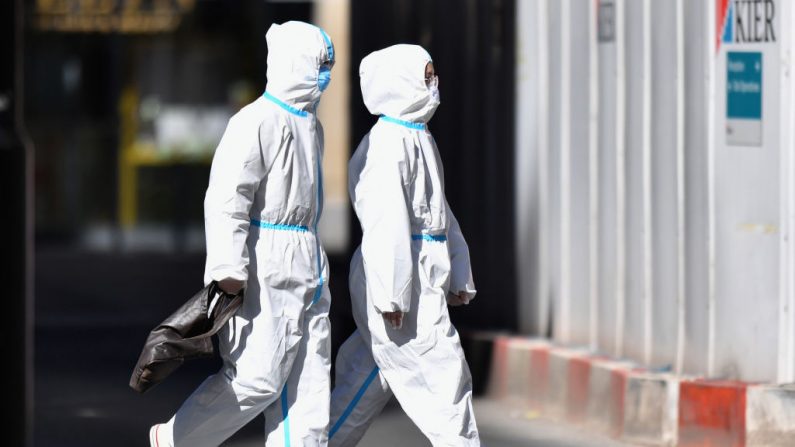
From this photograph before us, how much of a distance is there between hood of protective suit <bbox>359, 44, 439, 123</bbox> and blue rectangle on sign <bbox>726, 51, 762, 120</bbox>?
4.59ft

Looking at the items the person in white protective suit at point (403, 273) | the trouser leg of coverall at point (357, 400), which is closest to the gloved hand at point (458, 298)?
the person in white protective suit at point (403, 273)

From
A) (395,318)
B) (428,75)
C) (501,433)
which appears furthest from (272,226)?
(501,433)

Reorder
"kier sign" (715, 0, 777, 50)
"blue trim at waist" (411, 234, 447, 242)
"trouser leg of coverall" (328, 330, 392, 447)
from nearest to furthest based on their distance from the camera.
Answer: "blue trim at waist" (411, 234, 447, 242)
"trouser leg of coverall" (328, 330, 392, 447)
"kier sign" (715, 0, 777, 50)

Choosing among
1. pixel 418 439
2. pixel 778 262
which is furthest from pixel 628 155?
pixel 418 439

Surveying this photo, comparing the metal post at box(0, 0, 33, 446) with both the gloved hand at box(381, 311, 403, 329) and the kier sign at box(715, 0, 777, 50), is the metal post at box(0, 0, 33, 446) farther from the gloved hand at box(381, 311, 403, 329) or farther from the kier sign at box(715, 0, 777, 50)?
the kier sign at box(715, 0, 777, 50)

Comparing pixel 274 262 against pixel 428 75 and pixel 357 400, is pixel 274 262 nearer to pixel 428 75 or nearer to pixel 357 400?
pixel 357 400

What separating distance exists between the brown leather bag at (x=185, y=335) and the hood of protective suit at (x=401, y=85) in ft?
2.94

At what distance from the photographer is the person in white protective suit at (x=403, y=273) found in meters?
5.80

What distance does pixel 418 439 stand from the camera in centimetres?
750

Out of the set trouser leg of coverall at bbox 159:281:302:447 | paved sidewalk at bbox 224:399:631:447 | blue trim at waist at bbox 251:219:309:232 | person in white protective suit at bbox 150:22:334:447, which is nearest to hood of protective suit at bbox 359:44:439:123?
person in white protective suit at bbox 150:22:334:447

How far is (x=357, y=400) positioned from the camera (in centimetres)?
611

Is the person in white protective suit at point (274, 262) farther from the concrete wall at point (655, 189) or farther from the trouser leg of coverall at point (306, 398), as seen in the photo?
the concrete wall at point (655, 189)

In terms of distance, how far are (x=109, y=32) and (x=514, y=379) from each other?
1099 cm

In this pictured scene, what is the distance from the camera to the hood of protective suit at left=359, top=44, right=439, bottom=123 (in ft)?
19.6
